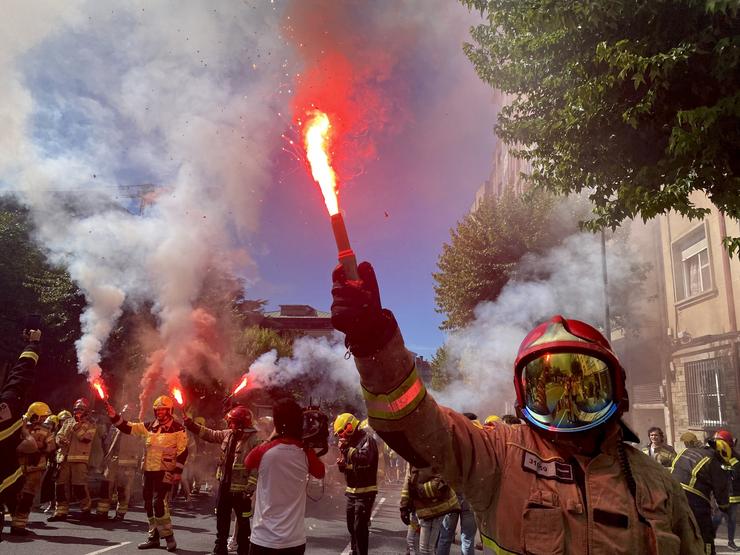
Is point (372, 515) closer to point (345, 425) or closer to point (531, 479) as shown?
point (345, 425)

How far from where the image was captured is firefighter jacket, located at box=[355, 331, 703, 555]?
5.48 feet

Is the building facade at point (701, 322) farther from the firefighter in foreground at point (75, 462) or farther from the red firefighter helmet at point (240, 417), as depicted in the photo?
the firefighter in foreground at point (75, 462)

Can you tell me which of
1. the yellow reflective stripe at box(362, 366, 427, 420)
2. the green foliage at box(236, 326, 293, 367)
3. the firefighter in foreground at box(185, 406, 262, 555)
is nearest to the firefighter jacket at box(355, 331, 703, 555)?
the yellow reflective stripe at box(362, 366, 427, 420)

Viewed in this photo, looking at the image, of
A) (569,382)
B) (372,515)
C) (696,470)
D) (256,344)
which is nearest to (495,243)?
(372,515)

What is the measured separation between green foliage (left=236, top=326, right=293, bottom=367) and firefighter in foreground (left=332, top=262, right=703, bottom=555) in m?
20.7

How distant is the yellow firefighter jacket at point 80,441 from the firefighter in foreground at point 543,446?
1039 centimetres

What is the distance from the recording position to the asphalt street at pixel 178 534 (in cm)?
737

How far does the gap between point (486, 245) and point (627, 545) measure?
17.1 m

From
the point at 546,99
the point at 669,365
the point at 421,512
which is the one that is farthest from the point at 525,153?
the point at 669,365

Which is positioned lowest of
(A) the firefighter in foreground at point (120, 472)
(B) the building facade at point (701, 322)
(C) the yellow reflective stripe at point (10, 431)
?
(A) the firefighter in foreground at point (120, 472)

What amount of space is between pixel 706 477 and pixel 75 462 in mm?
10377

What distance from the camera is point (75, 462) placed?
1004 centimetres

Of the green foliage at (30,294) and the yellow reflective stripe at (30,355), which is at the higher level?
the green foliage at (30,294)

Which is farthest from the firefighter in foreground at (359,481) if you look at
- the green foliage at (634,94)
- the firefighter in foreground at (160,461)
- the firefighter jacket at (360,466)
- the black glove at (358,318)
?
the black glove at (358,318)
